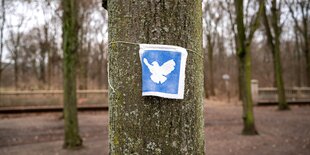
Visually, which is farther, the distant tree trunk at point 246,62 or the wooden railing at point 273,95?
the wooden railing at point 273,95

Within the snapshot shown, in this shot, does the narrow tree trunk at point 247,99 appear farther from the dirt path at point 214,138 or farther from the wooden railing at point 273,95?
the wooden railing at point 273,95

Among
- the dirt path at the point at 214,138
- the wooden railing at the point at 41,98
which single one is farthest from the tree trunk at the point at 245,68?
the wooden railing at the point at 41,98

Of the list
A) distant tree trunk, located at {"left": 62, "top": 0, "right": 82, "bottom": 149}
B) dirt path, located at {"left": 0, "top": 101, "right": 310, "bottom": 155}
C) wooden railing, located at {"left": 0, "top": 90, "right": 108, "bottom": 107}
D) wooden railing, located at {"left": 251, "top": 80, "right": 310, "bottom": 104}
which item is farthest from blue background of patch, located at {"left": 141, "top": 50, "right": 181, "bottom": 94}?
wooden railing, located at {"left": 251, "top": 80, "right": 310, "bottom": 104}

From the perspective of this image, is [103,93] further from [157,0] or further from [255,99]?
[157,0]

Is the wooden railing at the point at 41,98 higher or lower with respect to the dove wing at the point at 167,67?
lower

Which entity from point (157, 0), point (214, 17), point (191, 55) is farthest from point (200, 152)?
point (214, 17)

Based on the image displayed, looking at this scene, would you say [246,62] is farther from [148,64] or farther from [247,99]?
[148,64]

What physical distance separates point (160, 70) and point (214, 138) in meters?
9.60

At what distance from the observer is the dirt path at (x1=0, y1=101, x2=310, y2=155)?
8914 millimetres

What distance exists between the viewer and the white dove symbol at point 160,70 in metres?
1.43

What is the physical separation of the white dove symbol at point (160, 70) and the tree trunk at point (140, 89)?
0.06 meters

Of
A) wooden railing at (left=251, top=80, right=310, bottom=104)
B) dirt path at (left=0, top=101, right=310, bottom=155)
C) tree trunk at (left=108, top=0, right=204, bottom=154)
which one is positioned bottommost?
dirt path at (left=0, top=101, right=310, bottom=155)

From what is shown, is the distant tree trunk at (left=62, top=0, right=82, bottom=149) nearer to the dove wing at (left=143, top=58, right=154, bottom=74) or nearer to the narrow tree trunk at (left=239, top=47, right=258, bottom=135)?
the narrow tree trunk at (left=239, top=47, right=258, bottom=135)

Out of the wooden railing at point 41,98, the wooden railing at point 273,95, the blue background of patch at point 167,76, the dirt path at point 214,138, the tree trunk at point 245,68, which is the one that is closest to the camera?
the blue background of patch at point 167,76
